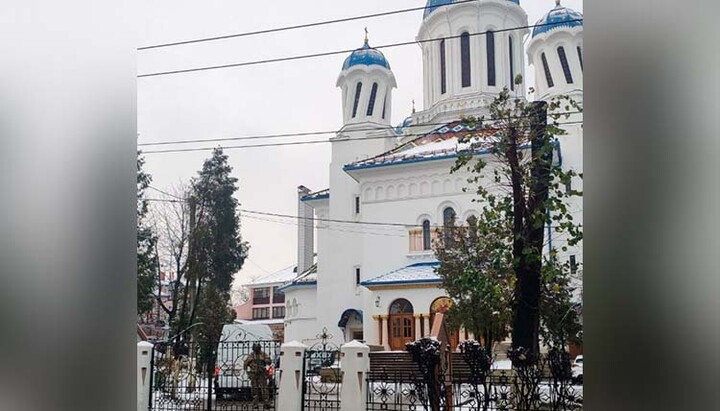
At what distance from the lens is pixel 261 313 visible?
5.28m

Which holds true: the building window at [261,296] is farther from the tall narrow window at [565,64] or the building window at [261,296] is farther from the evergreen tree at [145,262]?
the tall narrow window at [565,64]

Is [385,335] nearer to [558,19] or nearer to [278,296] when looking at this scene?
[278,296]

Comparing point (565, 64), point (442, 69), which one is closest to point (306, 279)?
point (442, 69)

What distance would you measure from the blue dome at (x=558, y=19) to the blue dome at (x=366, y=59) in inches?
40.8

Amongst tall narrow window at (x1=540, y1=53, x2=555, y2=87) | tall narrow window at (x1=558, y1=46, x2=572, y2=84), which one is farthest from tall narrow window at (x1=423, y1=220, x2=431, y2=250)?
tall narrow window at (x1=558, y1=46, x2=572, y2=84)

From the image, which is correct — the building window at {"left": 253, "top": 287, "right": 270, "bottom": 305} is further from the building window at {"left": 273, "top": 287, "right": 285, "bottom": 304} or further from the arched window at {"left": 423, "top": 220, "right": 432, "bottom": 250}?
the arched window at {"left": 423, "top": 220, "right": 432, "bottom": 250}

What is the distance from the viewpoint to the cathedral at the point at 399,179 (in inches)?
168

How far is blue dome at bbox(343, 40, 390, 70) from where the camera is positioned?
4230 millimetres

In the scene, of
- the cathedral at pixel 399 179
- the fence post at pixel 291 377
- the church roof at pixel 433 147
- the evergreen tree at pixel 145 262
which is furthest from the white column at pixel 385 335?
the evergreen tree at pixel 145 262

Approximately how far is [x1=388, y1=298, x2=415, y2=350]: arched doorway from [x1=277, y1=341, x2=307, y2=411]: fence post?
0.82 meters

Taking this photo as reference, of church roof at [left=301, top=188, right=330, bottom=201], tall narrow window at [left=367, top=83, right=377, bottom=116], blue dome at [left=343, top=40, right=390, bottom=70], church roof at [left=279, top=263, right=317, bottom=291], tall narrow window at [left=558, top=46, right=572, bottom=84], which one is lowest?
church roof at [left=279, top=263, right=317, bottom=291]
